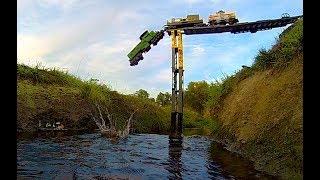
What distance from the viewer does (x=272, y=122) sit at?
8.19 m

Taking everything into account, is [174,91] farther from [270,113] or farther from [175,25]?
[270,113]

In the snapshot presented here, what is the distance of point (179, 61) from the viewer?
16.9 m

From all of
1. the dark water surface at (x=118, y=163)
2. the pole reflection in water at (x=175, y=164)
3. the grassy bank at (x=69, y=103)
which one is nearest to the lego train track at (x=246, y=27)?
the grassy bank at (x=69, y=103)

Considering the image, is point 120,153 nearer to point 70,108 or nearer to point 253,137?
point 253,137

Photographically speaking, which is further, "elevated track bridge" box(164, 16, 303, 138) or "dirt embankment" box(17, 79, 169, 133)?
"elevated track bridge" box(164, 16, 303, 138)

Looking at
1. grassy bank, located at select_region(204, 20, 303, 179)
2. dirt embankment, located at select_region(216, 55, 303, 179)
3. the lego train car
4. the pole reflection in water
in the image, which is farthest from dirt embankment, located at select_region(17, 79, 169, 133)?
the lego train car

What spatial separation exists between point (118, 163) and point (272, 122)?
3.72 meters

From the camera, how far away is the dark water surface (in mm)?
6320

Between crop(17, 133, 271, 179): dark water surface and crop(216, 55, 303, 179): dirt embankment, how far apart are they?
0.45m

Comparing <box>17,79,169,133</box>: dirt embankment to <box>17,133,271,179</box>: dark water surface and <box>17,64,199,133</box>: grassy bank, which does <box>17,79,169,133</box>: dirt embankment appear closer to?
<box>17,64,199,133</box>: grassy bank

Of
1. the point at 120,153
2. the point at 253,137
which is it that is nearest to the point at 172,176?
the point at 120,153

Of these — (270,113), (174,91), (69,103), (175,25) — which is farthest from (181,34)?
(270,113)
